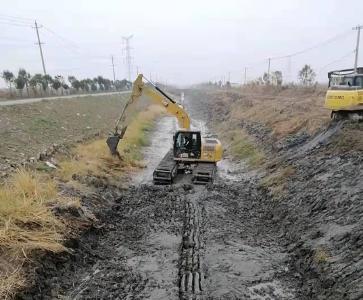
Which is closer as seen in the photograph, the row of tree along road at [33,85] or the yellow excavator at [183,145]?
the yellow excavator at [183,145]

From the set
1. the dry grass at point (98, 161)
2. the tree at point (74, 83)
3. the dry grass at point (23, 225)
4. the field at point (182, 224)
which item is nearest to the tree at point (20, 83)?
the tree at point (74, 83)

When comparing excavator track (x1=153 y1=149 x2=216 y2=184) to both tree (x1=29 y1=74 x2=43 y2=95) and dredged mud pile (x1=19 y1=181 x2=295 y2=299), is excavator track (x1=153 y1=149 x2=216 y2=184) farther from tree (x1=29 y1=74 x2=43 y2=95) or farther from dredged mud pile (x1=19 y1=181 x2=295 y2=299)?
tree (x1=29 y1=74 x2=43 y2=95)

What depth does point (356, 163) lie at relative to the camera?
46.7ft

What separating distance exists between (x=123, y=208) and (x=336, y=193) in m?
7.59

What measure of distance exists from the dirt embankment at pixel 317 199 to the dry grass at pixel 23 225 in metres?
6.20

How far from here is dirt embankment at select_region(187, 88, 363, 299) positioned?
922 cm

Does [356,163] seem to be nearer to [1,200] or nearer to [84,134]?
[1,200]

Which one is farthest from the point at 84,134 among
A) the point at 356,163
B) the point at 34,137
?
the point at 356,163

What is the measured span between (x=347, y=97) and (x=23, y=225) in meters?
15.8

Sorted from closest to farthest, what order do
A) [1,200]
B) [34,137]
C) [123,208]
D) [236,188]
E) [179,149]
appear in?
[1,200], [123,208], [236,188], [179,149], [34,137]

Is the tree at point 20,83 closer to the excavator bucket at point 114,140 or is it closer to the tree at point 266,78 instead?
the excavator bucket at point 114,140

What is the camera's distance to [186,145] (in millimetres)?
19469

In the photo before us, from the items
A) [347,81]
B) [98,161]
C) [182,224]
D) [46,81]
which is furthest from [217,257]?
[46,81]

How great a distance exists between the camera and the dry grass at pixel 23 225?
8547 millimetres
